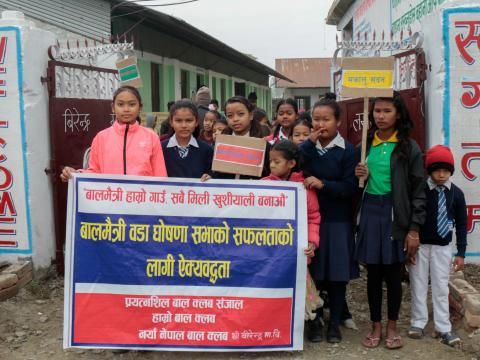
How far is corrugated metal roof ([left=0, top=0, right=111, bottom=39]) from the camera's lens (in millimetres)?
10289

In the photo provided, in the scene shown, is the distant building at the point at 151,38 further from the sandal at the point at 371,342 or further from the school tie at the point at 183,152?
the sandal at the point at 371,342

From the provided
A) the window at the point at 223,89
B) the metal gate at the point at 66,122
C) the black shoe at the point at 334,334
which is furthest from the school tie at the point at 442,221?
the window at the point at 223,89

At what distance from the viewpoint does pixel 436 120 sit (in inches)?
175

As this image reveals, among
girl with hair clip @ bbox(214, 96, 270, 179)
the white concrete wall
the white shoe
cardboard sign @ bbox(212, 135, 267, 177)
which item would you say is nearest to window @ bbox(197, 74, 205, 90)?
girl with hair clip @ bbox(214, 96, 270, 179)

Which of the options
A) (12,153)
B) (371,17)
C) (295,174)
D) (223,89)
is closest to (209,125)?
(12,153)

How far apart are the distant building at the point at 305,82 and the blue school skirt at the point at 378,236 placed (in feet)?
132

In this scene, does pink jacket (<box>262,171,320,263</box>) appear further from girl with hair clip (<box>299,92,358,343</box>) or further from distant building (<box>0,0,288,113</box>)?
distant building (<box>0,0,288,113</box>)

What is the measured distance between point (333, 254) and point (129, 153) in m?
1.53

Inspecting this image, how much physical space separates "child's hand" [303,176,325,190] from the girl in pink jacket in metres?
0.10

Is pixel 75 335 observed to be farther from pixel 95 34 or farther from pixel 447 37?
pixel 95 34

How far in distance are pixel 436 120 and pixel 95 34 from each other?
8675 millimetres

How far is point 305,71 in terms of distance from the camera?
48094 mm

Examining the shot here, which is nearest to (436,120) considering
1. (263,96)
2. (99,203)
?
(99,203)

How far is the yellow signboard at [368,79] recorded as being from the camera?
11.4 feet
